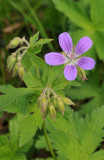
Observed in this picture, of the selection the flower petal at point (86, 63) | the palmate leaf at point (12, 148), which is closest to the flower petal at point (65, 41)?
the flower petal at point (86, 63)

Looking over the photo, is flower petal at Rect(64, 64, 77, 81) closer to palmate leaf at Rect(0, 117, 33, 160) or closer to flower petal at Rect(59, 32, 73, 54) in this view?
flower petal at Rect(59, 32, 73, 54)

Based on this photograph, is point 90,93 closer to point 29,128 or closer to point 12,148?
point 12,148

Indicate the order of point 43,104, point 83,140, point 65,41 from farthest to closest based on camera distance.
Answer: point 83,140, point 65,41, point 43,104

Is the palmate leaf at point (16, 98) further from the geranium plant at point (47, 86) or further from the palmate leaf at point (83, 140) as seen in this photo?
the palmate leaf at point (83, 140)

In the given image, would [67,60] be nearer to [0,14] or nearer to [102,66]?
[102,66]

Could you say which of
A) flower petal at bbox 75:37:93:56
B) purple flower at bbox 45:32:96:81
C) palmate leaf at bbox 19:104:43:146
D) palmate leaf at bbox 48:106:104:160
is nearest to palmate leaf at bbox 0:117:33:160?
palmate leaf at bbox 48:106:104:160

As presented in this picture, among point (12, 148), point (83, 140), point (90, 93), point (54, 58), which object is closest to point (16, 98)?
point (54, 58)

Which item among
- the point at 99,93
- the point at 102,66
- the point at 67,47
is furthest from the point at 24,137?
the point at 102,66
